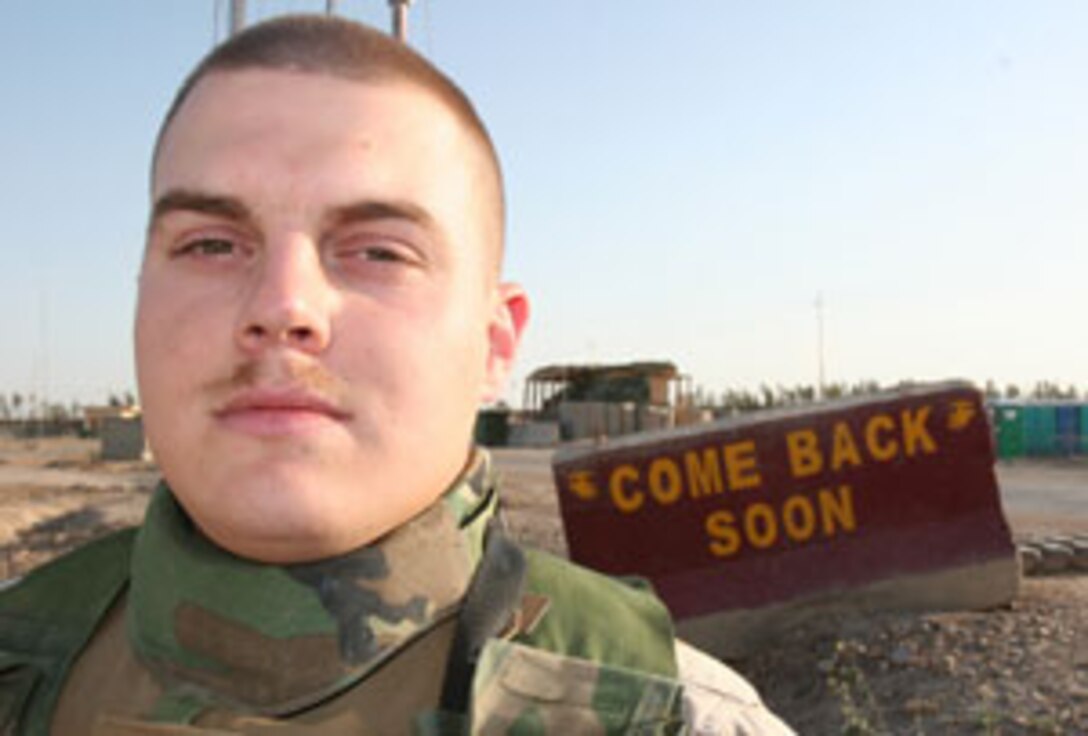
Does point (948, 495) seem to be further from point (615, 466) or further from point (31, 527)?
point (31, 527)

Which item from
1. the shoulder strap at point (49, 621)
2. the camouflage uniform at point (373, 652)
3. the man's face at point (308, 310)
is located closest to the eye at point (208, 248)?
the man's face at point (308, 310)

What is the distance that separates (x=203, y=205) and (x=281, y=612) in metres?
0.50

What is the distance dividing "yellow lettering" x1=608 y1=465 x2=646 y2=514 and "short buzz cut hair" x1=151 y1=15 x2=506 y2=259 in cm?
408

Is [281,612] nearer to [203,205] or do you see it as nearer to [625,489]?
[203,205]

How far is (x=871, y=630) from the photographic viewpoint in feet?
17.8

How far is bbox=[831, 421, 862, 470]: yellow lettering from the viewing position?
559cm

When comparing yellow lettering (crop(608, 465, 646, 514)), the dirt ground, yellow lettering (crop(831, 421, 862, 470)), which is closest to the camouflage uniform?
the dirt ground

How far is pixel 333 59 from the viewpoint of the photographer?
1389 millimetres

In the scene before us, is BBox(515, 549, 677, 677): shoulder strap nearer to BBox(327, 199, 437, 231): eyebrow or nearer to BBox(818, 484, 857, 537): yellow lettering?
BBox(327, 199, 437, 231): eyebrow

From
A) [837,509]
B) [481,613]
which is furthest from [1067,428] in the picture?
[481,613]

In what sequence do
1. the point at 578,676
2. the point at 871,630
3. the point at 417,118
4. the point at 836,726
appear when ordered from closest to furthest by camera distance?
the point at 578,676 → the point at 417,118 → the point at 836,726 → the point at 871,630

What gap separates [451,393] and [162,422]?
348 mm

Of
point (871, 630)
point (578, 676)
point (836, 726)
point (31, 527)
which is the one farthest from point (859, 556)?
point (31, 527)

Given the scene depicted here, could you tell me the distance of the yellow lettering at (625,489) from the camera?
5.52 m
